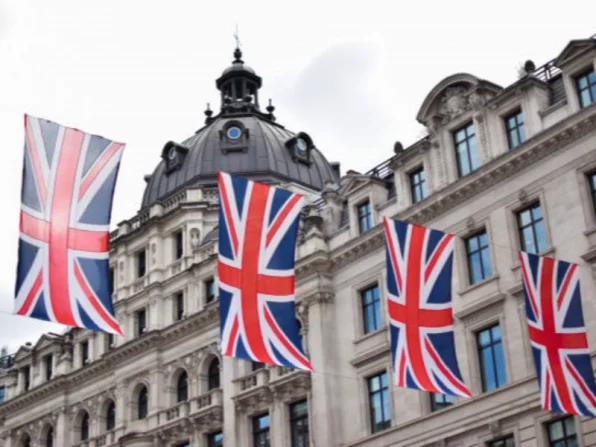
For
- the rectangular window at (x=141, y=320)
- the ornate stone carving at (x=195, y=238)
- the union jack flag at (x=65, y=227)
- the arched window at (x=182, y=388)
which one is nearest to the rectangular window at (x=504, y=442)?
the union jack flag at (x=65, y=227)

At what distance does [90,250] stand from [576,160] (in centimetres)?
1938

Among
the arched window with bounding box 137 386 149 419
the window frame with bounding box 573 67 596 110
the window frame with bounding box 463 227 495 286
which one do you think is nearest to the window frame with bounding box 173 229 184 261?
the arched window with bounding box 137 386 149 419

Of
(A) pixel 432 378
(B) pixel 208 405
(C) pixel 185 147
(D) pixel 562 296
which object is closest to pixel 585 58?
(D) pixel 562 296

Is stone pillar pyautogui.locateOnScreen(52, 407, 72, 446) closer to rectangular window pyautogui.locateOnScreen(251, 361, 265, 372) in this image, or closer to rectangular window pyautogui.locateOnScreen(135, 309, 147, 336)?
rectangular window pyautogui.locateOnScreen(135, 309, 147, 336)

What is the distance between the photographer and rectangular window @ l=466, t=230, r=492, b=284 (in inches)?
1774

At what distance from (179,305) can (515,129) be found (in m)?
22.3

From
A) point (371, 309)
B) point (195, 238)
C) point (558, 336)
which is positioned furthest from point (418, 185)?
point (558, 336)

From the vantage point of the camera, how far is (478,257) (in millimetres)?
45594

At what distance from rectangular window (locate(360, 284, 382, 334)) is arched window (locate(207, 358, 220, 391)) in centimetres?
976

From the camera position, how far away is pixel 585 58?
4291cm

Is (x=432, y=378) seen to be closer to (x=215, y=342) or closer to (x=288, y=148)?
(x=215, y=342)

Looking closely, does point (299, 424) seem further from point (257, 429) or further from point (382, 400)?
point (382, 400)

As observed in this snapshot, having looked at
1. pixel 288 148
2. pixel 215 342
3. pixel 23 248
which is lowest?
pixel 23 248

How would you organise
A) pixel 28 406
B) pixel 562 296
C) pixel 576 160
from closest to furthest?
pixel 562 296 → pixel 576 160 → pixel 28 406
